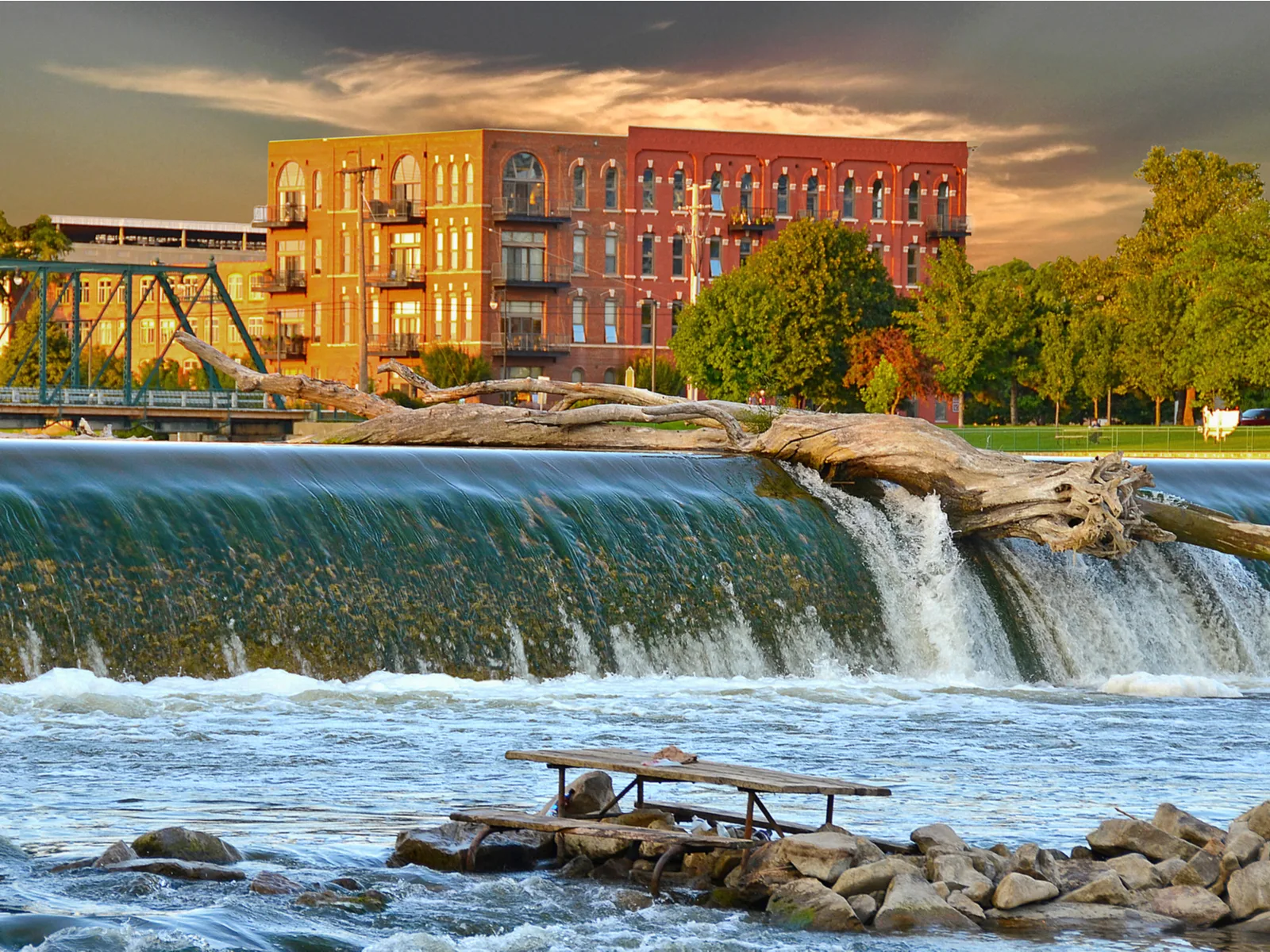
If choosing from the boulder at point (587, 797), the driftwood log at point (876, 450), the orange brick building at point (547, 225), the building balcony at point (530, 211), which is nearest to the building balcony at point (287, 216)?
the orange brick building at point (547, 225)

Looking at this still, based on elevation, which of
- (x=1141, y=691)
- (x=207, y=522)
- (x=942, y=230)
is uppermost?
(x=942, y=230)

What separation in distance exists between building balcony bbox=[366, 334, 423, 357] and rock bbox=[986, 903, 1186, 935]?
3115 inches

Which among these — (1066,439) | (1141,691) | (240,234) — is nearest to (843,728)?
(1141,691)

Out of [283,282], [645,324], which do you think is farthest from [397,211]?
[645,324]

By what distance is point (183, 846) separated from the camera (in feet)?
33.2

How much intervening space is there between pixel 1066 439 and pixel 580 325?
31780 millimetres

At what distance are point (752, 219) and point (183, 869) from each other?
273 ft

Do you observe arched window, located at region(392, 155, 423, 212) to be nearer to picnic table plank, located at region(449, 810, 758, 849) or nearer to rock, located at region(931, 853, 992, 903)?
picnic table plank, located at region(449, 810, 758, 849)

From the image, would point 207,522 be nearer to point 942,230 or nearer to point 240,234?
point 942,230

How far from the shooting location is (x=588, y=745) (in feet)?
46.6

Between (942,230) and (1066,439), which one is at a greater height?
(942,230)

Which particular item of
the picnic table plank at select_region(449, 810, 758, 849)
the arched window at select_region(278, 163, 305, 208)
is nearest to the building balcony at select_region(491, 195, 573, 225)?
the arched window at select_region(278, 163, 305, 208)

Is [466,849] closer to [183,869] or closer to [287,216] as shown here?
[183,869]

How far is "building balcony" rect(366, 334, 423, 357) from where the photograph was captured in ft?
289
